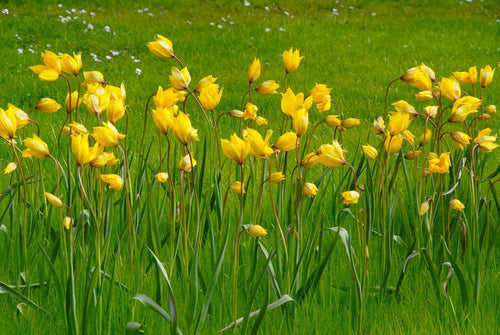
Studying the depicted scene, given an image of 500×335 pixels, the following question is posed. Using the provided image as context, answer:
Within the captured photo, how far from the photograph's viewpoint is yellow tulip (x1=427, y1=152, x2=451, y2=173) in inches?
85.6

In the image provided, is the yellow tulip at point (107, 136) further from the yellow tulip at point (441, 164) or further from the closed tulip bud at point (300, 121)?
the yellow tulip at point (441, 164)

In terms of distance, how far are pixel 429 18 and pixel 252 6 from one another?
3.72 m

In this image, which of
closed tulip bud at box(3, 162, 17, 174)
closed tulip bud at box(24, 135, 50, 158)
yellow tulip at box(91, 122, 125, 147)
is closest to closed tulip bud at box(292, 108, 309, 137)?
yellow tulip at box(91, 122, 125, 147)

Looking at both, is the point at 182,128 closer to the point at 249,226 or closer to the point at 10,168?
the point at 249,226

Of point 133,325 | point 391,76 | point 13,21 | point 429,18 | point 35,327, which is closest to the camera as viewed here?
point 133,325

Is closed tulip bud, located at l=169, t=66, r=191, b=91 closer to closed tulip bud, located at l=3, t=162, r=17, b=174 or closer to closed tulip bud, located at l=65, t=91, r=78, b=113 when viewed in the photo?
closed tulip bud, located at l=65, t=91, r=78, b=113

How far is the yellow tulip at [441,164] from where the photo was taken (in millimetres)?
2173

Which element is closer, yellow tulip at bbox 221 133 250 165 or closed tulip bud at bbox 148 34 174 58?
yellow tulip at bbox 221 133 250 165

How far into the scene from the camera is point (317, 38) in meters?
10.4

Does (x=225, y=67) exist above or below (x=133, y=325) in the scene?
below

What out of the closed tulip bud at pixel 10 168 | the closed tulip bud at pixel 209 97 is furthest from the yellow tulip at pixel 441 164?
the closed tulip bud at pixel 10 168

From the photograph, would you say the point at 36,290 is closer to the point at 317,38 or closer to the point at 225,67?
the point at 225,67

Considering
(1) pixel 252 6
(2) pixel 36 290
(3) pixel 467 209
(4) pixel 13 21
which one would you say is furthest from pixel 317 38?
(2) pixel 36 290

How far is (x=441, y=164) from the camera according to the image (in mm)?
2201
